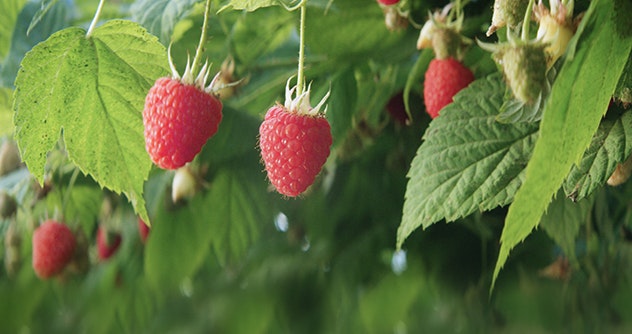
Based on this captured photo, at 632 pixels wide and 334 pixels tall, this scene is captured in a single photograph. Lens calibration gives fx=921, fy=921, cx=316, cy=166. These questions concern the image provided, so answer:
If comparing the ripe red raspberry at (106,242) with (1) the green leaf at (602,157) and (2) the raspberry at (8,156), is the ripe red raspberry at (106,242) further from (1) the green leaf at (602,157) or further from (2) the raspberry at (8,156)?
(1) the green leaf at (602,157)

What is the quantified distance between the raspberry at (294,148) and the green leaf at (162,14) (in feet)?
0.46

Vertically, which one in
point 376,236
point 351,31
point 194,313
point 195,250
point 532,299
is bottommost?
point 194,313

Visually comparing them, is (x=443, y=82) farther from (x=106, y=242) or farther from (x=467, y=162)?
(x=106, y=242)

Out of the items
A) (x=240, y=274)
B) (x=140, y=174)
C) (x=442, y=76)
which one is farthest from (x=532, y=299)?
(x=140, y=174)

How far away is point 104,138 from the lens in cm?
65

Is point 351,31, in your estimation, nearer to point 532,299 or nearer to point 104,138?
point 104,138

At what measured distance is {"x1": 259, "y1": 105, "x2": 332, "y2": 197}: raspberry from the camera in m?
0.58

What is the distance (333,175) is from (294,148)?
63 cm

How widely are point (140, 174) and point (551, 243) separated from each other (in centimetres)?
72

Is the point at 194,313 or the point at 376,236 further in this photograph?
the point at 194,313

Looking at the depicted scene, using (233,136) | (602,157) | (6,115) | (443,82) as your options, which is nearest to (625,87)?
(602,157)

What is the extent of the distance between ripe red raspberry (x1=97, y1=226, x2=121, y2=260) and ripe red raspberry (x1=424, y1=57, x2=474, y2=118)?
2.16ft

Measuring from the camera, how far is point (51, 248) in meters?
1.10

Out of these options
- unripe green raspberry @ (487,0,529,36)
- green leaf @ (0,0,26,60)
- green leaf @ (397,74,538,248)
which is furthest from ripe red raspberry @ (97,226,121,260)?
unripe green raspberry @ (487,0,529,36)
